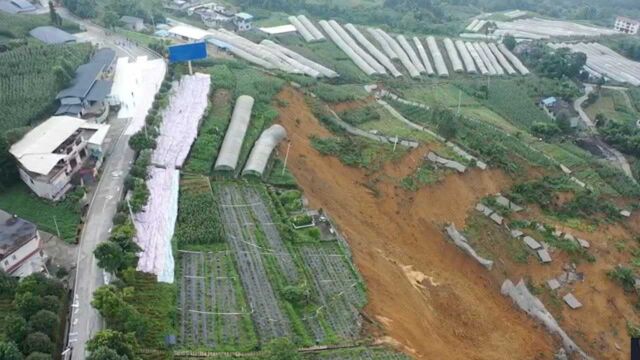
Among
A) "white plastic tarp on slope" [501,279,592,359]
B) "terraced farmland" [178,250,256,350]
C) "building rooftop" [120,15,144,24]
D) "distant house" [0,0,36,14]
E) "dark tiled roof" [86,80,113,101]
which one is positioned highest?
"distant house" [0,0,36,14]

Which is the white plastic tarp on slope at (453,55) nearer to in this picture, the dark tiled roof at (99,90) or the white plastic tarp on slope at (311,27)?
the white plastic tarp on slope at (311,27)

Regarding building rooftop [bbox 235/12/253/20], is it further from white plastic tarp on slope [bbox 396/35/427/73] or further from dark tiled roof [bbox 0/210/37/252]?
dark tiled roof [bbox 0/210/37/252]

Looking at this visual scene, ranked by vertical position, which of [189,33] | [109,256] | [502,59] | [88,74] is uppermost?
[189,33]

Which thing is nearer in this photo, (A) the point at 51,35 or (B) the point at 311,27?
(A) the point at 51,35

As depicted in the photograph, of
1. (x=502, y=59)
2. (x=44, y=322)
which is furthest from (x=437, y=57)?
(x=44, y=322)

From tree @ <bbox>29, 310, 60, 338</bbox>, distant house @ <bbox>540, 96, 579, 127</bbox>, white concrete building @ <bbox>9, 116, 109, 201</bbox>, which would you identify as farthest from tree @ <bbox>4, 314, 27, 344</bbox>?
distant house @ <bbox>540, 96, 579, 127</bbox>

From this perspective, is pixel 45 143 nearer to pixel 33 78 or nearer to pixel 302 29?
pixel 33 78
